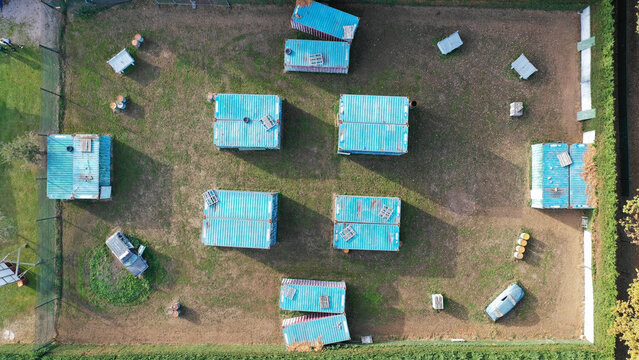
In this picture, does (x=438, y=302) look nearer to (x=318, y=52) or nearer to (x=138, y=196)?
(x=318, y=52)

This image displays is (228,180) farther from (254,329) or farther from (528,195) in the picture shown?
(528,195)

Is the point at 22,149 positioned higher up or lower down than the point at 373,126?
lower down

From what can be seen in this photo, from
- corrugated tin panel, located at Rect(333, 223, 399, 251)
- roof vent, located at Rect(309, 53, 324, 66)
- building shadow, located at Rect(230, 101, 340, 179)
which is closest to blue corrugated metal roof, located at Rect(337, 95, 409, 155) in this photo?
building shadow, located at Rect(230, 101, 340, 179)

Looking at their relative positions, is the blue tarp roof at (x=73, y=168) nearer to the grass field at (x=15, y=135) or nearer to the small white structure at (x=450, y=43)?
the grass field at (x=15, y=135)

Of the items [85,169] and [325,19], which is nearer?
[325,19]

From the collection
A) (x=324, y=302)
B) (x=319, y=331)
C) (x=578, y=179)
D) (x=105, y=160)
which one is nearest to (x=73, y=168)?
(x=105, y=160)

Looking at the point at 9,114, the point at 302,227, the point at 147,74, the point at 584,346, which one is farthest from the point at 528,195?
the point at 9,114

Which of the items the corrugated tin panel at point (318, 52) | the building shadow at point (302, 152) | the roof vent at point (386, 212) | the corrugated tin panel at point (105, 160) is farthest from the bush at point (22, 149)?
the roof vent at point (386, 212)
